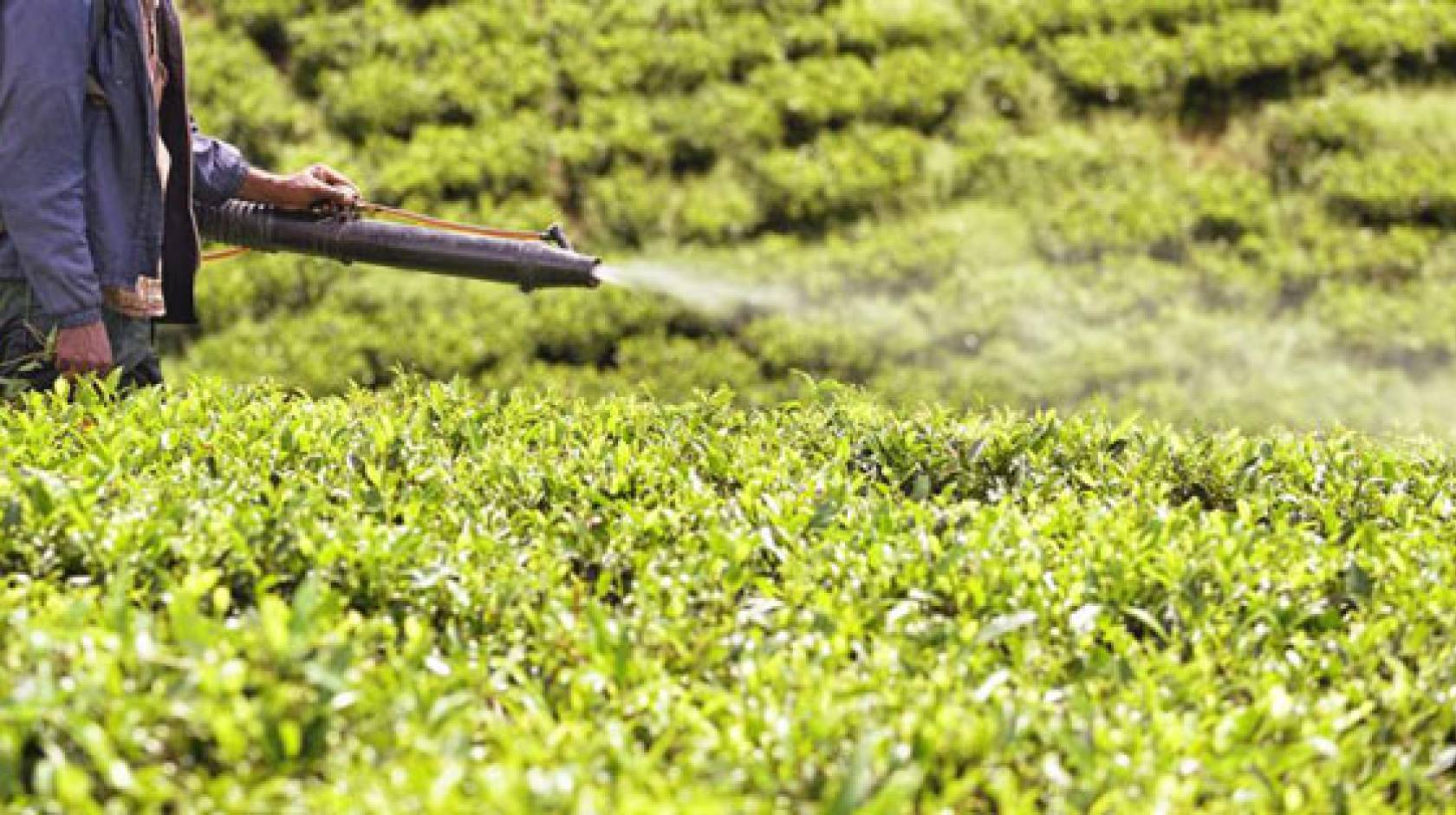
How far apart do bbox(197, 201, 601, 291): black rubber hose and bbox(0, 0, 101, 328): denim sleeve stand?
30.0 inches

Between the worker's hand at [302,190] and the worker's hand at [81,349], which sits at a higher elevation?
the worker's hand at [302,190]

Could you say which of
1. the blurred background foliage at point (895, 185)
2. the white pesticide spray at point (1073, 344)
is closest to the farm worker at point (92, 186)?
the blurred background foliage at point (895, 185)

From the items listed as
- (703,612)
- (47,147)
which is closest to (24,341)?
(47,147)

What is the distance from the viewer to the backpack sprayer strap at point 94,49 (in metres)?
4.07

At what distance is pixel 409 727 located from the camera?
2.23 m

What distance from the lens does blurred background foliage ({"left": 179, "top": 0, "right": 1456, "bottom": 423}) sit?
9.07 metres

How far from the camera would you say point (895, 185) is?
9.80 m

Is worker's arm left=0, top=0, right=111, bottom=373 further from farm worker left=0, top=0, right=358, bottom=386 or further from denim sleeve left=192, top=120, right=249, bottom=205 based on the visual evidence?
denim sleeve left=192, top=120, right=249, bottom=205

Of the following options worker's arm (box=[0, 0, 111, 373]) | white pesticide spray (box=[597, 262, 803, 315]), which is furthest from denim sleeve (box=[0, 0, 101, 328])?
white pesticide spray (box=[597, 262, 803, 315])

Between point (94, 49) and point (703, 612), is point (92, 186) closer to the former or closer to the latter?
point (94, 49)

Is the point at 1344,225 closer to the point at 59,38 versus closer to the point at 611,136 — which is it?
the point at 611,136

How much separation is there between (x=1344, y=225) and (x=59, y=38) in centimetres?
762

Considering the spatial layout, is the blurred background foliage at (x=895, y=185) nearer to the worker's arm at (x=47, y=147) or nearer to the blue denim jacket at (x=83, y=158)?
the blue denim jacket at (x=83, y=158)

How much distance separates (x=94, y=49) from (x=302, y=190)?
74cm
